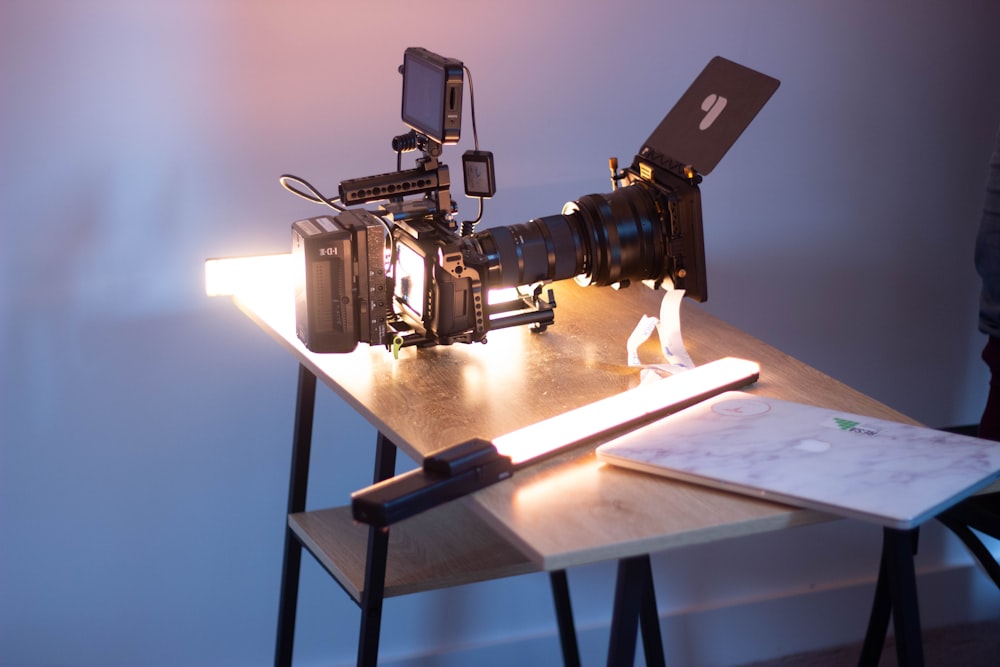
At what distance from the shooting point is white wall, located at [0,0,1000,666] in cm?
211

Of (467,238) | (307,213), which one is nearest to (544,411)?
(467,238)

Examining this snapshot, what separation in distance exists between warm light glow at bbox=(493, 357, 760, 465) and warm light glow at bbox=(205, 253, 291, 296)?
2.15 ft

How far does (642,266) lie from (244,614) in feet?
3.69

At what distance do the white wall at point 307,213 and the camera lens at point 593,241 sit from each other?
564mm

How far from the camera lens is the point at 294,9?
6.97ft

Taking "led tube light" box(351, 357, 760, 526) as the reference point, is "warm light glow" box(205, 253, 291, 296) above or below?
above

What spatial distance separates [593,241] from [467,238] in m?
0.19

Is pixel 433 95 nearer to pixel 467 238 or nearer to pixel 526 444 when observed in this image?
pixel 467 238

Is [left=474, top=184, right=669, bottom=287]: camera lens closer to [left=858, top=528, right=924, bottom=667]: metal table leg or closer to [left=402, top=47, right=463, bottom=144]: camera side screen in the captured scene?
[left=402, top=47, right=463, bottom=144]: camera side screen

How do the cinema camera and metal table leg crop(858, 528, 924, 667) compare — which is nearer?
metal table leg crop(858, 528, 924, 667)

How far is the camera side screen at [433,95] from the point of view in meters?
1.67

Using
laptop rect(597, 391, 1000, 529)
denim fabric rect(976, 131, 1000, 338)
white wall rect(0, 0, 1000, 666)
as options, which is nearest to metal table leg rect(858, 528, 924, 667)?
laptop rect(597, 391, 1000, 529)

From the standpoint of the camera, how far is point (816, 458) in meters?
1.37

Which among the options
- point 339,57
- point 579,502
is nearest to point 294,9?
point 339,57
